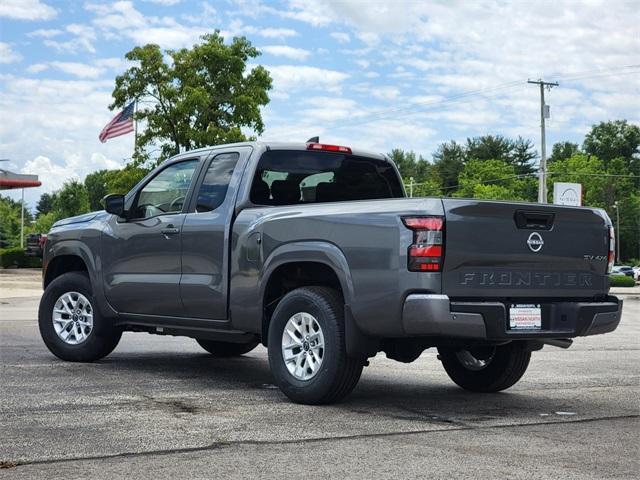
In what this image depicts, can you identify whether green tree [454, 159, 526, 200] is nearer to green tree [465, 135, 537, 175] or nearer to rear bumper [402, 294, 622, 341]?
green tree [465, 135, 537, 175]

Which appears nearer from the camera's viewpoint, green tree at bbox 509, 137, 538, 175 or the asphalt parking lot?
the asphalt parking lot

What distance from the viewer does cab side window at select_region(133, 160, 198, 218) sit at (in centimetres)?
901

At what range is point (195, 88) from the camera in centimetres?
4422

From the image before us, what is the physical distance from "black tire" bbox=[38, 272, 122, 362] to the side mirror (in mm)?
839

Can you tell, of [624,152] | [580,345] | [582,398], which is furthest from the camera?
[624,152]

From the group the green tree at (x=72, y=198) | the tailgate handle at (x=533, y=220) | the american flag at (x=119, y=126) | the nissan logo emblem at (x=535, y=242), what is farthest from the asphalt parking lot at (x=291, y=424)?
the green tree at (x=72, y=198)

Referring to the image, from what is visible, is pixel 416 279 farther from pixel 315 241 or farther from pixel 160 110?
pixel 160 110

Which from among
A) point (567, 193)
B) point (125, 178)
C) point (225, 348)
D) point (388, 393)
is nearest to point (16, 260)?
point (125, 178)

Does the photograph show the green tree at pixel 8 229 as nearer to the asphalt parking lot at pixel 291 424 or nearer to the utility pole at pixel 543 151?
the utility pole at pixel 543 151

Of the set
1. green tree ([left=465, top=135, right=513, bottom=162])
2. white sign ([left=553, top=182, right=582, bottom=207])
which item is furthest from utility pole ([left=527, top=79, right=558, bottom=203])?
green tree ([left=465, top=135, right=513, bottom=162])

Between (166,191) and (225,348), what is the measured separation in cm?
235

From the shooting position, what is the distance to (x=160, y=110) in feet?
148

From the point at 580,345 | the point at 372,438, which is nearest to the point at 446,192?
→ the point at 580,345

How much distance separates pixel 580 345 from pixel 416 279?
299 inches
